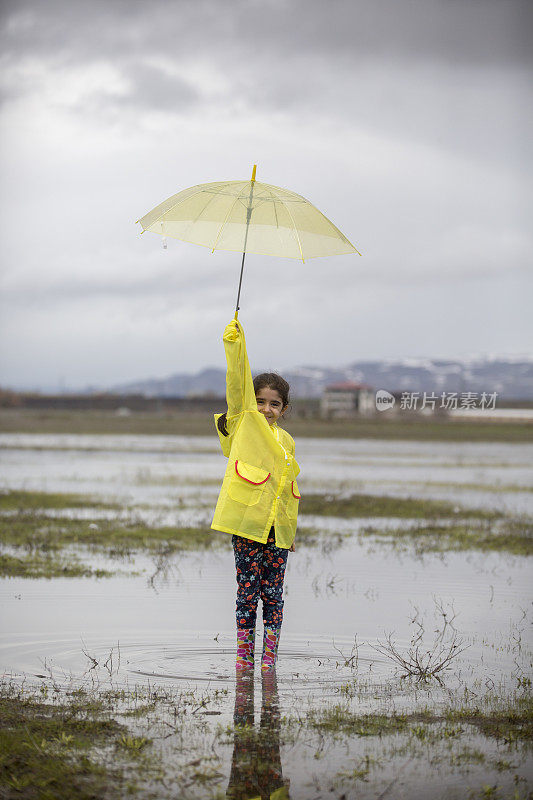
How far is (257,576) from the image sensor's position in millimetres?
6027

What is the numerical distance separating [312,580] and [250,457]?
4.50 meters

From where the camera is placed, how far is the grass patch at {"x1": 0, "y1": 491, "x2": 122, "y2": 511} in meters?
16.3

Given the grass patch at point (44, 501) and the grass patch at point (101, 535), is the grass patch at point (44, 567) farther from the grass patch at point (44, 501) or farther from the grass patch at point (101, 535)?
the grass patch at point (44, 501)

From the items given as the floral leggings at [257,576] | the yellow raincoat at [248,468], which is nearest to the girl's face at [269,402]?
the yellow raincoat at [248,468]

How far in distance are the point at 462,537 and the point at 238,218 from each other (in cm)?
851

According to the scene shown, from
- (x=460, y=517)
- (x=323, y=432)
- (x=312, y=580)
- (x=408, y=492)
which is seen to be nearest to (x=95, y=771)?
(x=312, y=580)

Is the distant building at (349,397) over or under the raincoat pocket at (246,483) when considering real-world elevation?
over

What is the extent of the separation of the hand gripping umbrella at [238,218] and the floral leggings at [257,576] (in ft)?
6.14

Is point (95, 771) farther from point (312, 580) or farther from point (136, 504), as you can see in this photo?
point (136, 504)

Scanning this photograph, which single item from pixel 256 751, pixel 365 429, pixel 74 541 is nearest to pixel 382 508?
pixel 74 541

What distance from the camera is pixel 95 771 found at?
4.18m

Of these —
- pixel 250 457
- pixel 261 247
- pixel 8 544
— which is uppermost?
pixel 261 247

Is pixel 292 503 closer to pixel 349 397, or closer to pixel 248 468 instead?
pixel 248 468

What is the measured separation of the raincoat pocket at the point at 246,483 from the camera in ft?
19.1
